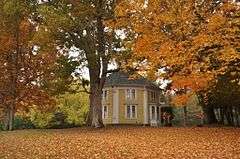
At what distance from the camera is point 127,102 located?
77.6m

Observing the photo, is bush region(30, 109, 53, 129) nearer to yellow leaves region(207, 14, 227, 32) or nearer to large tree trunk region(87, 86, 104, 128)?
large tree trunk region(87, 86, 104, 128)

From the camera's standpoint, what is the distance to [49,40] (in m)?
37.6

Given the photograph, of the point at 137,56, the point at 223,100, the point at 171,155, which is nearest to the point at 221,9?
the point at 137,56

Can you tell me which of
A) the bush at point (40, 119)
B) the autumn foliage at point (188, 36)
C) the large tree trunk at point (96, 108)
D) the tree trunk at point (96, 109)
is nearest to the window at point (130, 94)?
the bush at point (40, 119)

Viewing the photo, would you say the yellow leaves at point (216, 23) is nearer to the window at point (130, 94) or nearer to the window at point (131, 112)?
the window at point (131, 112)

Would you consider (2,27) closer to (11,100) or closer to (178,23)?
(11,100)

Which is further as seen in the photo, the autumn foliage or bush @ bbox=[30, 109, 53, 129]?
bush @ bbox=[30, 109, 53, 129]

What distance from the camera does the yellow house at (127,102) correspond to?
76.7 metres

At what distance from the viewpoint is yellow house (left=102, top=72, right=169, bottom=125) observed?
7669cm

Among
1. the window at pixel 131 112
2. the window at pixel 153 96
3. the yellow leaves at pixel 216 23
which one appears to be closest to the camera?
the yellow leaves at pixel 216 23

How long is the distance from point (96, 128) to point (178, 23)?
20.1 metres

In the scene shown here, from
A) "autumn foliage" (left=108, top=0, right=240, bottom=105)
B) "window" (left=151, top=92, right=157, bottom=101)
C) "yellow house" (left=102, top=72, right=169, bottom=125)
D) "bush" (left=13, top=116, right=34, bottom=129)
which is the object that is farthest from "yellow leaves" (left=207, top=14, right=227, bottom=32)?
"bush" (left=13, top=116, right=34, bottom=129)

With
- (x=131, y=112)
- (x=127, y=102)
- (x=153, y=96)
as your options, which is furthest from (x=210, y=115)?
(x=153, y=96)

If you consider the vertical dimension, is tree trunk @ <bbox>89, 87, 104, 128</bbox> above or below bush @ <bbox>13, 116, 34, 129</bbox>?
below
